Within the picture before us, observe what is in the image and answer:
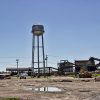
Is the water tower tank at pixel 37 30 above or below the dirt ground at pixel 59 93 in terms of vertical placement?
above

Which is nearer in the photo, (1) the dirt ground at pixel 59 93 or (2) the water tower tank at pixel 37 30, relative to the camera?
(1) the dirt ground at pixel 59 93

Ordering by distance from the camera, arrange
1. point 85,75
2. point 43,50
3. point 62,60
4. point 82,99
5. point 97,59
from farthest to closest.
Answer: point 62,60, point 97,59, point 43,50, point 85,75, point 82,99

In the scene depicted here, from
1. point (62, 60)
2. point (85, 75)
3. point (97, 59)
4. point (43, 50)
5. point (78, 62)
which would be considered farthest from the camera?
point (78, 62)

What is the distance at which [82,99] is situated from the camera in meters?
18.8

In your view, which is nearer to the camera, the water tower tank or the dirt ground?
the dirt ground

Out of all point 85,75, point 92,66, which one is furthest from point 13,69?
point 85,75

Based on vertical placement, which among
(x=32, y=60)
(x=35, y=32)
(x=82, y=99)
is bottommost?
(x=82, y=99)

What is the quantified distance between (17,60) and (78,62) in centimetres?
2887

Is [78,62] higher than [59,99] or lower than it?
higher

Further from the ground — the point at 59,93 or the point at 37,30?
the point at 37,30

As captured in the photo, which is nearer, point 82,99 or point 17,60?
point 82,99

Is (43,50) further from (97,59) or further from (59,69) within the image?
(97,59)

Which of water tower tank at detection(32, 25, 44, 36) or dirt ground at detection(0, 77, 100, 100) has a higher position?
water tower tank at detection(32, 25, 44, 36)

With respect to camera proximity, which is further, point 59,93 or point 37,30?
point 37,30
